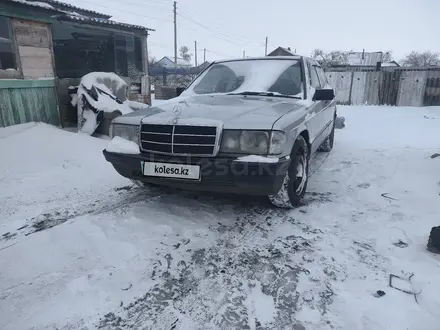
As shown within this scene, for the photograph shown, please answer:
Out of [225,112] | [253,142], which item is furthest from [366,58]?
[253,142]

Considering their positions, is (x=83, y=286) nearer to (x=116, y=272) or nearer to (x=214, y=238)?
(x=116, y=272)

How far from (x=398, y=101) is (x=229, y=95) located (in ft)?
51.3

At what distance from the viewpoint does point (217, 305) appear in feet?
6.35

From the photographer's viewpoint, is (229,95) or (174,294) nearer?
(174,294)

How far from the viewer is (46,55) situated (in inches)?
285

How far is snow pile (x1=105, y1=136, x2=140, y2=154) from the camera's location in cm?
300

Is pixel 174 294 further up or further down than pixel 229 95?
further down

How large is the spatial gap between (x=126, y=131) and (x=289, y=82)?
6.80 ft

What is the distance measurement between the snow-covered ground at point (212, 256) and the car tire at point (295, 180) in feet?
0.50

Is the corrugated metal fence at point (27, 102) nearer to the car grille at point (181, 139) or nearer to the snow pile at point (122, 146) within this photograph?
the snow pile at point (122, 146)

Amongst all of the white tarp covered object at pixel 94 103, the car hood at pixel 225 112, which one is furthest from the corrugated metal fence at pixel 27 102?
the car hood at pixel 225 112

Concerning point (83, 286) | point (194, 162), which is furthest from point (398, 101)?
point (83, 286)

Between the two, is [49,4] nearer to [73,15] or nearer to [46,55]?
[73,15]

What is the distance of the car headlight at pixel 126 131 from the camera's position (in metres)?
3.02
